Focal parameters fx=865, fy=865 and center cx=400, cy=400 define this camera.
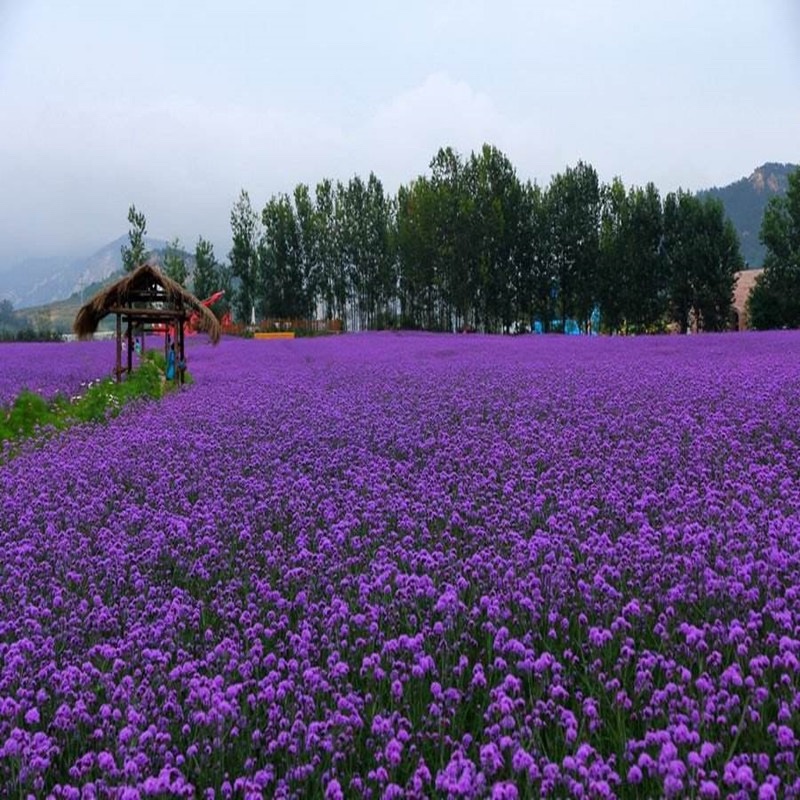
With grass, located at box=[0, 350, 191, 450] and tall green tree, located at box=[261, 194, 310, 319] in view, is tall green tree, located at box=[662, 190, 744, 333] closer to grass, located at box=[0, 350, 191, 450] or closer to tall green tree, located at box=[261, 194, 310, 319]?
tall green tree, located at box=[261, 194, 310, 319]

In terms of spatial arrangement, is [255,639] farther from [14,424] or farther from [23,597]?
[14,424]

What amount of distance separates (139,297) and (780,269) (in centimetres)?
3525

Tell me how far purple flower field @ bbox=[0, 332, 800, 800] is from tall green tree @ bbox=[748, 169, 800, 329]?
127ft

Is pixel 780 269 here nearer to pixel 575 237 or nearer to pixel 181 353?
pixel 575 237

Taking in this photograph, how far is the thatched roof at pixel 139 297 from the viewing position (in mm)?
15539

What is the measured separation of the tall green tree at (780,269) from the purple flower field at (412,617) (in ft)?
127

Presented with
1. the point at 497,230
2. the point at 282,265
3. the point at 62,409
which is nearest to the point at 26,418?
the point at 62,409

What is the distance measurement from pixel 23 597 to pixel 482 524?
81.5 inches

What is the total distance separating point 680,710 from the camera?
232cm

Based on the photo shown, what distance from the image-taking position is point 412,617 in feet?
9.96

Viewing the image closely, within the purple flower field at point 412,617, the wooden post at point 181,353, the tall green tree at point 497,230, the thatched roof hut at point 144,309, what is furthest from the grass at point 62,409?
the tall green tree at point 497,230

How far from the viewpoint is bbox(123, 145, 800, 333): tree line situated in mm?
44750

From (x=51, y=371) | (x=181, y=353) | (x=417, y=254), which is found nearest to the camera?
(x=181, y=353)

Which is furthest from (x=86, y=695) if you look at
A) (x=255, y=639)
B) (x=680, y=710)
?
(x=680, y=710)
